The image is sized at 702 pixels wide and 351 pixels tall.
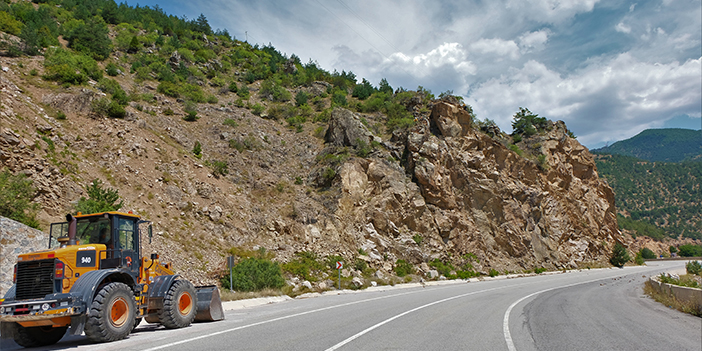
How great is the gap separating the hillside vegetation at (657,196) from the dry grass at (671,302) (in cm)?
9379

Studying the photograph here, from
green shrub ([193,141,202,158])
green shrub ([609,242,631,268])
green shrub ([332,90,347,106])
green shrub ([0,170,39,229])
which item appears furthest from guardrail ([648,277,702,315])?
green shrub ([609,242,631,268])

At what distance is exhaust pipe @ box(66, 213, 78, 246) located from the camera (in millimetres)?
8383

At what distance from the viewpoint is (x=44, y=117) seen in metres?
22.8

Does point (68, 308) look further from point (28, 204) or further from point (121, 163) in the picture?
point (121, 163)

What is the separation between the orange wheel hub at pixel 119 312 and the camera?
7834 mm


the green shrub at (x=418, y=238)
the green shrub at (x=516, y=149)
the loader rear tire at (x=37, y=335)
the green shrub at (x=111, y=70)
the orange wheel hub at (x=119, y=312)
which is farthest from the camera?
the green shrub at (x=516, y=149)

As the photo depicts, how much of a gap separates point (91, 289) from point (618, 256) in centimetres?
6412

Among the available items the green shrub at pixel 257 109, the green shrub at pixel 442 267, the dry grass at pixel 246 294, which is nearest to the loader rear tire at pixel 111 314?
the dry grass at pixel 246 294

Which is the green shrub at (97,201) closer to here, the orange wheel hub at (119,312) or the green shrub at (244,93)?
the orange wheel hub at (119,312)

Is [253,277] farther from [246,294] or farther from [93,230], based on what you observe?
[93,230]

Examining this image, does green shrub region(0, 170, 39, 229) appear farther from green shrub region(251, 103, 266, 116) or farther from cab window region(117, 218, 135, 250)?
green shrub region(251, 103, 266, 116)

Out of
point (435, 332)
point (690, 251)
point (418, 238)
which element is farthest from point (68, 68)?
point (690, 251)

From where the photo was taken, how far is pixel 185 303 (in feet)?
32.6

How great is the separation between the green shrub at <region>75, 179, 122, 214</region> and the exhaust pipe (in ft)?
32.4
